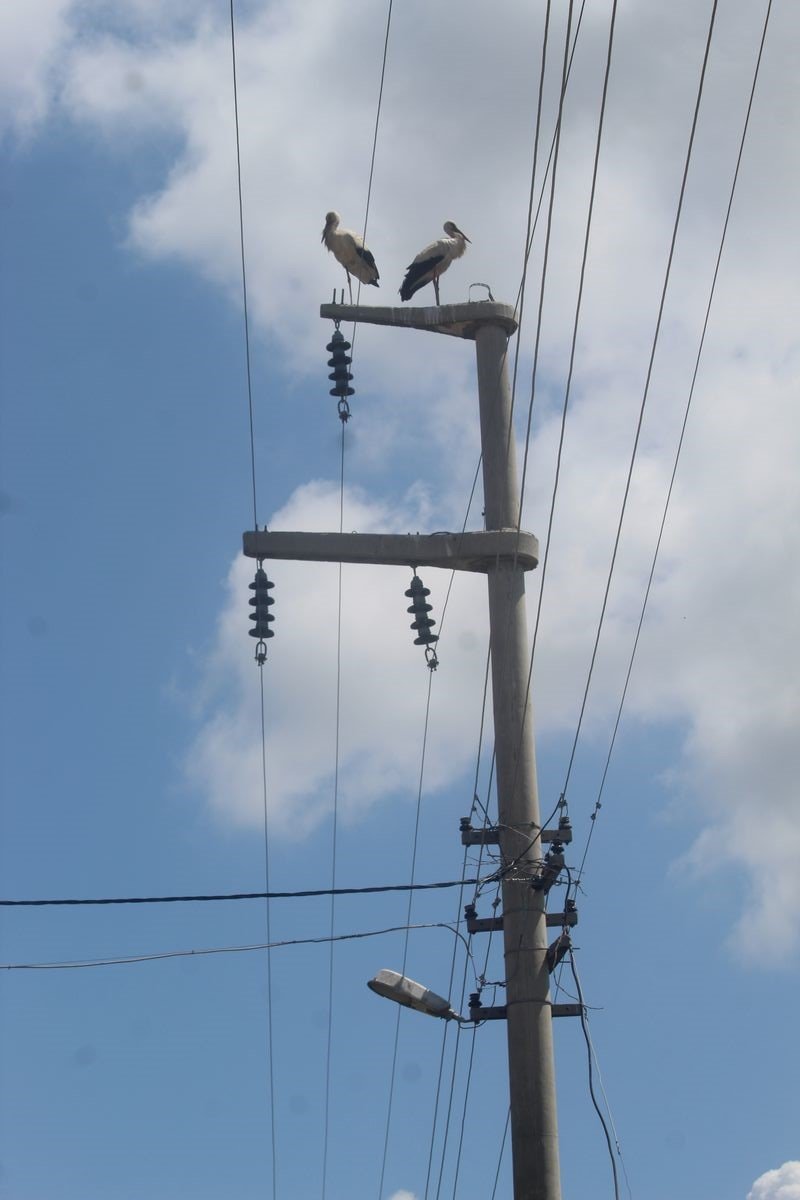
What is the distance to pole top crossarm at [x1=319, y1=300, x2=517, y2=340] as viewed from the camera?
1180cm

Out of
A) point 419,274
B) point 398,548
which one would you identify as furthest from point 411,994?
point 419,274

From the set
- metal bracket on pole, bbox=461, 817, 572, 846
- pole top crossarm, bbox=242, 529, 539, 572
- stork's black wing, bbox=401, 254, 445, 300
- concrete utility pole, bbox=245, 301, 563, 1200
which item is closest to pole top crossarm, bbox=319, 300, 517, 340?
concrete utility pole, bbox=245, 301, 563, 1200

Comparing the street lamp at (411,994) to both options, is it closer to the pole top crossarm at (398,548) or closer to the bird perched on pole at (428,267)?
the pole top crossarm at (398,548)

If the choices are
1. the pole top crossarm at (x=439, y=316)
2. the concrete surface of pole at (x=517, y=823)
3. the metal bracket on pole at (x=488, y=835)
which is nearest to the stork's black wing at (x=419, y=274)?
the pole top crossarm at (x=439, y=316)

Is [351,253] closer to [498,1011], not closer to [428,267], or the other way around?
[428,267]

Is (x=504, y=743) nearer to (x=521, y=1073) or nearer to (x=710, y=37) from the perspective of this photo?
(x=521, y=1073)

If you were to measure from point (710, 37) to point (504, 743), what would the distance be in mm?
4764

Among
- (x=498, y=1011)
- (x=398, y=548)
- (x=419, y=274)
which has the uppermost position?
(x=419, y=274)

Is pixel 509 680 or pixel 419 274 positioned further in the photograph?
pixel 419 274

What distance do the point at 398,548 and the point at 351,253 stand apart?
4992mm

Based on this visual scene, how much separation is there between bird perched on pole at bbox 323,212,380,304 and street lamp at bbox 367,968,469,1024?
23.0ft

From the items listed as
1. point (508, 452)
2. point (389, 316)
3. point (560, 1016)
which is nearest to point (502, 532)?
point (508, 452)

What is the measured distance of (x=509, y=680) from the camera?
1068cm

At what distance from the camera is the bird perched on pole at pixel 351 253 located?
→ 15.4 m
